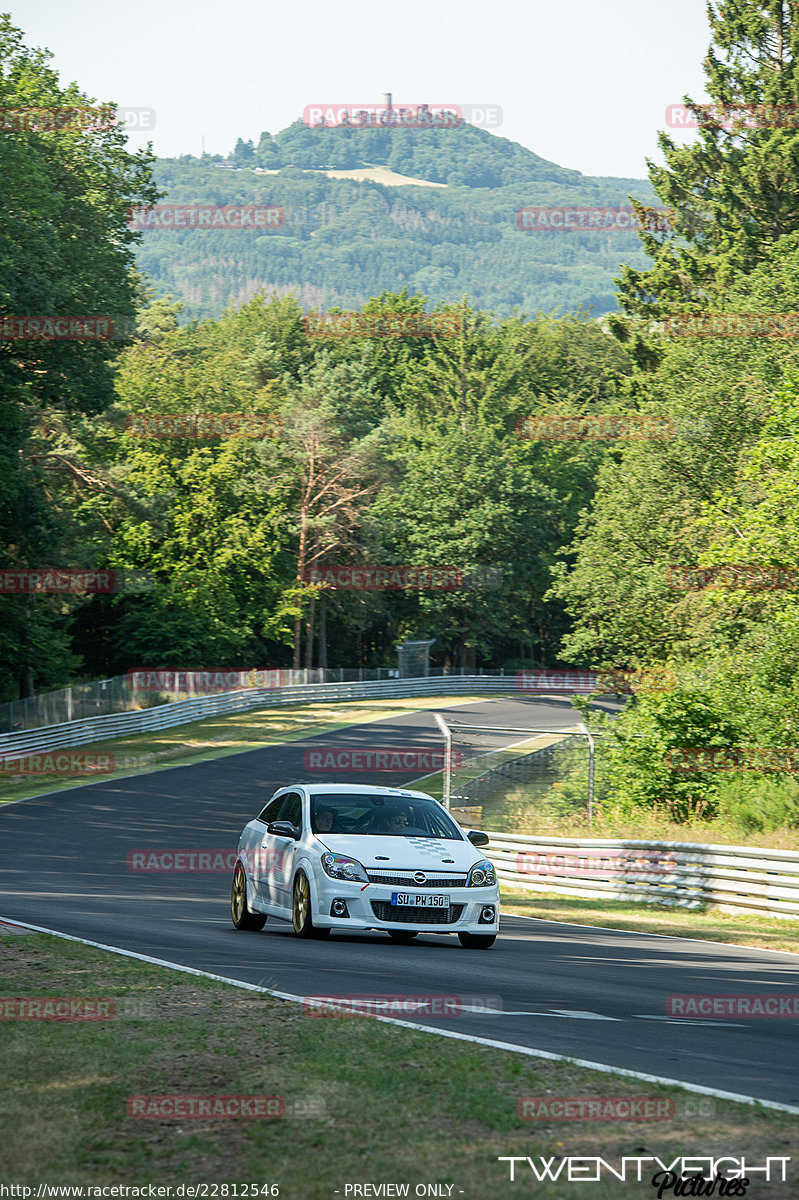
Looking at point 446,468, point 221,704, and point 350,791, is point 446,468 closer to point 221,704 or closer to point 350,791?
point 221,704

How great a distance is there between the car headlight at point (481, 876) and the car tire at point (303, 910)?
1419mm

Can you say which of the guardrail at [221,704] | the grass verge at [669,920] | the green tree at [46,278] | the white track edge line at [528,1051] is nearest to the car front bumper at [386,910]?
the white track edge line at [528,1051]

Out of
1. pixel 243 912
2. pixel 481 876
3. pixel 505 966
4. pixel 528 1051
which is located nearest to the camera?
pixel 528 1051

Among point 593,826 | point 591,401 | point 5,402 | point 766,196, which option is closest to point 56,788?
point 5,402

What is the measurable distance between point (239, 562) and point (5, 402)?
32.1 metres

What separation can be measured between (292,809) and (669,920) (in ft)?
21.8

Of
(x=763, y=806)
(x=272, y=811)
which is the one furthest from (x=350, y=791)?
(x=763, y=806)

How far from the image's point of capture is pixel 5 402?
4038 centimetres

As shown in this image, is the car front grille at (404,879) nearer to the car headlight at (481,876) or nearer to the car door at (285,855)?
the car headlight at (481,876)

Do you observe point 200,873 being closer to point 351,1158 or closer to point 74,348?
point 351,1158

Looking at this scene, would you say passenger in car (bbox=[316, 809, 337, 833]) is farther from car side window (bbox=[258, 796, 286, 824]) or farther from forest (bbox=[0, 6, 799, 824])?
forest (bbox=[0, 6, 799, 824])

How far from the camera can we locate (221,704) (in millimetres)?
60812

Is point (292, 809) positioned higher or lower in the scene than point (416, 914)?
higher

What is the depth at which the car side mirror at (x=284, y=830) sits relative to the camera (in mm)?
13039
